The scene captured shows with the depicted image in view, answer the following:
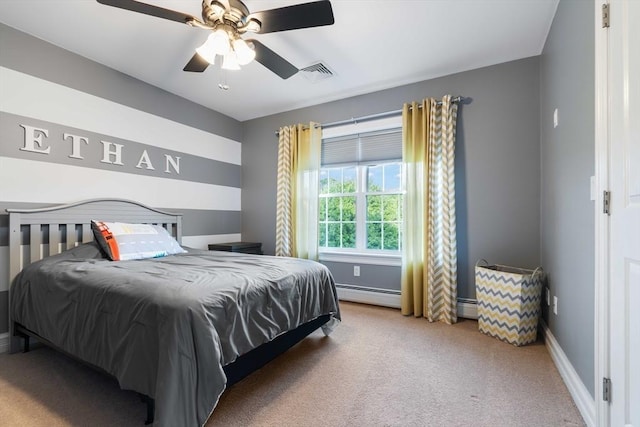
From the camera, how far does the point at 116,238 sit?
2379 millimetres

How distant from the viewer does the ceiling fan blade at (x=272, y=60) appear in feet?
6.47

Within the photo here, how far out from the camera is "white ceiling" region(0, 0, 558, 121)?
2.06m

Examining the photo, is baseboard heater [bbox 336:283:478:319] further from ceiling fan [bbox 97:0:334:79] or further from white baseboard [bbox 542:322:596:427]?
ceiling fan [bbox 97:0:334:79]

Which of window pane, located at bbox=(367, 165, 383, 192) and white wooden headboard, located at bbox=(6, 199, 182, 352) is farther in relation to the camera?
window pane, located at bbox=(367, 165, 383, 192)

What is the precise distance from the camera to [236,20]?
1.74m

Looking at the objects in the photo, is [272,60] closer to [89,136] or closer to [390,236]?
[89,136]

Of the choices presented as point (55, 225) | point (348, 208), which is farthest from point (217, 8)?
point (348, 208)

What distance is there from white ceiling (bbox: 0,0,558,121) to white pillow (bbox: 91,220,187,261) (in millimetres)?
1579

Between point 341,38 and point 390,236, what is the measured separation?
2.11m

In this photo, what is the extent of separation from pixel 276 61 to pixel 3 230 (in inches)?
96.7

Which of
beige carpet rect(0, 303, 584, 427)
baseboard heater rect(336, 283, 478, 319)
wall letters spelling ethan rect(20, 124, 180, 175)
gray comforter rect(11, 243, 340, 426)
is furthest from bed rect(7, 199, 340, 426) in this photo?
baseboard heater rect(336, 283, 478, 319)

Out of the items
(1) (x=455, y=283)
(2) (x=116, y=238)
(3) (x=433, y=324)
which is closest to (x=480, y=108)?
(1) (x=455, y=283)
